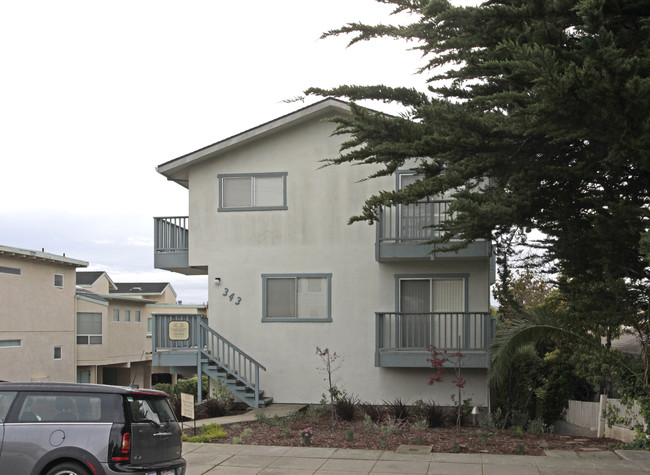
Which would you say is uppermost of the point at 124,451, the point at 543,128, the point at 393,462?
the point at 543,128

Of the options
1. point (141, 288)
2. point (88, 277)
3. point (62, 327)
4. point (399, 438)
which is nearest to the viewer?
point (399, 438)

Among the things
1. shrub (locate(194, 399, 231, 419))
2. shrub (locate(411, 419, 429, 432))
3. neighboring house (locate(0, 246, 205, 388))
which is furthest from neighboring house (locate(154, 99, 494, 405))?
neighboring house (locate(0, 246, 205, 388))

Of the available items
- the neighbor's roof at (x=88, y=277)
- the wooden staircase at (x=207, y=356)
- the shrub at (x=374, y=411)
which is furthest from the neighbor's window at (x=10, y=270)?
the shrub at (x=374, y=411)

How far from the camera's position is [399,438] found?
1336cm

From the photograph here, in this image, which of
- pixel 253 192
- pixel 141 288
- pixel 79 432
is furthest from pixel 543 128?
pixel 141 288

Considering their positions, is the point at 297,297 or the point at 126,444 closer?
the point at 126,444

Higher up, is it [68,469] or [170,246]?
[170,246]

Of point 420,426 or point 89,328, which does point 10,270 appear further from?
point 420,426

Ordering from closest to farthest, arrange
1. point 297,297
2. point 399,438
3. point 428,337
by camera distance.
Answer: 1. point 399,438
2. point 428,337
3. point 297,297

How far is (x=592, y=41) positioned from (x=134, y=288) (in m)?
54.3

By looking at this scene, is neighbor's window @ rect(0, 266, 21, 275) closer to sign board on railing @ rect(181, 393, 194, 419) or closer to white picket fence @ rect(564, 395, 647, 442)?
sign board on railing @ rect(181, 393, 194, 419)

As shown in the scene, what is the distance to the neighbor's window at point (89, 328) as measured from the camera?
4037 cm

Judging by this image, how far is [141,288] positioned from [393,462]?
5019 centimetres

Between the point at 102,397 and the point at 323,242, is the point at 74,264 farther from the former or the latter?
the point at 102,397
